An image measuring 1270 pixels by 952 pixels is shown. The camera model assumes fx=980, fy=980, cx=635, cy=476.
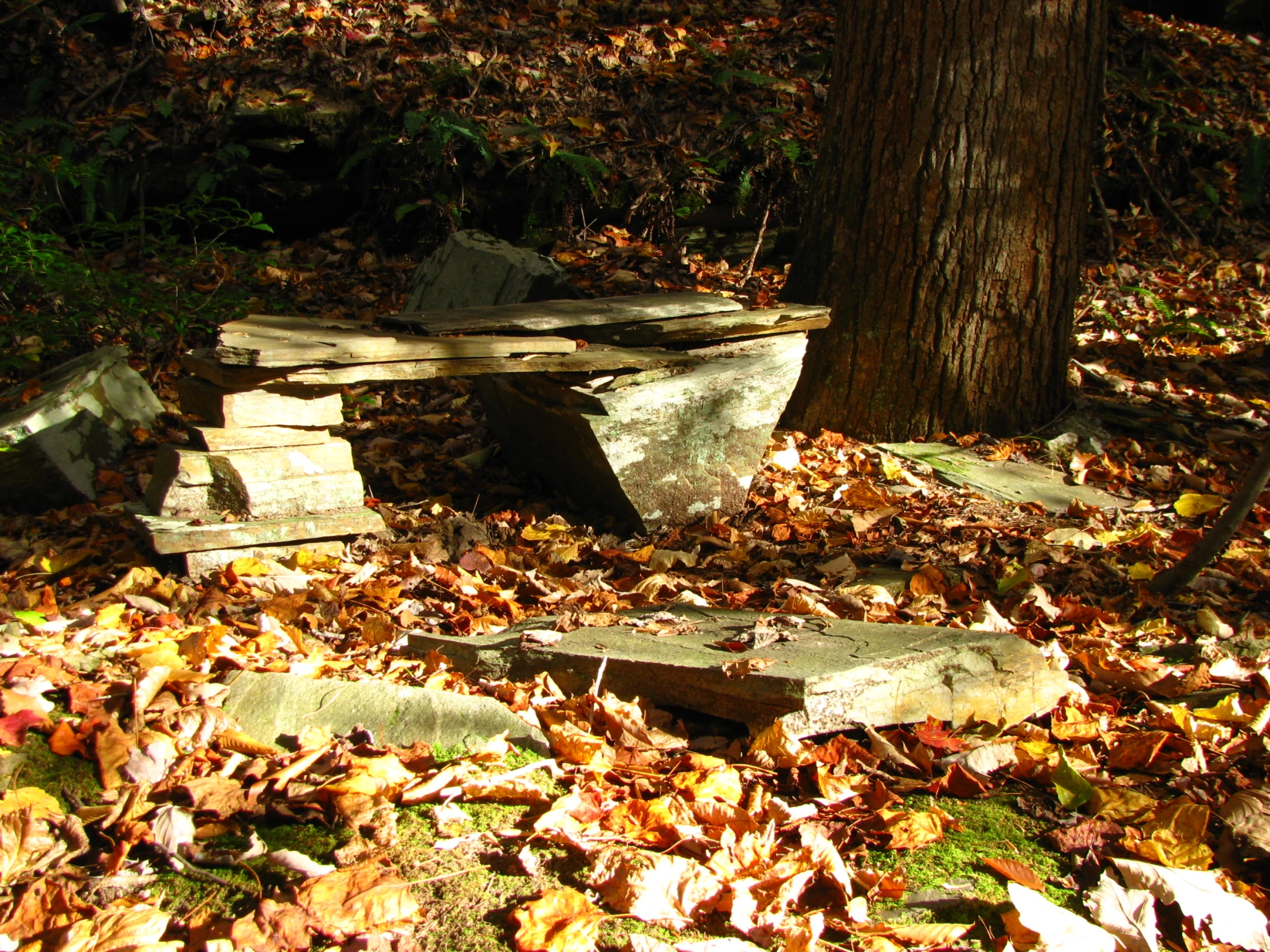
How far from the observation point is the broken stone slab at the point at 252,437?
369cm

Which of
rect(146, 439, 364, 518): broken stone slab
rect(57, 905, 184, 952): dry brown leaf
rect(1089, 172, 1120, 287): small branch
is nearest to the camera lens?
rect(57, 905, 184, 952): dry brown leaf

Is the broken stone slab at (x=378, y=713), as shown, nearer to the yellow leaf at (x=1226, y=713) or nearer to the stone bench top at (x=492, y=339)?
the stone bench top at (x=492, y=339)

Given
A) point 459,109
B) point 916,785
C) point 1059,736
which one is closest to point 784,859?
point 916,785

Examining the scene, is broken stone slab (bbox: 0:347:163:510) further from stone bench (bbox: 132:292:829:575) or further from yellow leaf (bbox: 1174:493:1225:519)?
yellow leaf (bbox: 1174:493:1225:519)

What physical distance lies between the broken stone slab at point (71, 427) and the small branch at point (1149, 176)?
722cm

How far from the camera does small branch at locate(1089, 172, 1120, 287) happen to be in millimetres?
7180

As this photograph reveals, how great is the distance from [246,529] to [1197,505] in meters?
4.04

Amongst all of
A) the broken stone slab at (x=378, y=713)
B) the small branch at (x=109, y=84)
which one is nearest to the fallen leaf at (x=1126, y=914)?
the broken stone slab at (x=378, y=713)

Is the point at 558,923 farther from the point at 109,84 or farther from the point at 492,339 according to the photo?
the point at 109,84

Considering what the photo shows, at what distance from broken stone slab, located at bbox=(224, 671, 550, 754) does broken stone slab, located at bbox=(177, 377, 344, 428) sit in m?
1.50

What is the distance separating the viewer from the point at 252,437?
148 inches

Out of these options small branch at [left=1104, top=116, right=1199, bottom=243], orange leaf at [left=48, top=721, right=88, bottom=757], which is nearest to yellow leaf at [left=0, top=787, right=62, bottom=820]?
orange leaf at [left=48, top=721, right=88, bottom=757]

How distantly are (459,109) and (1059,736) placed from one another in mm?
6680

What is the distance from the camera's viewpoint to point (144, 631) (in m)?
2.99
